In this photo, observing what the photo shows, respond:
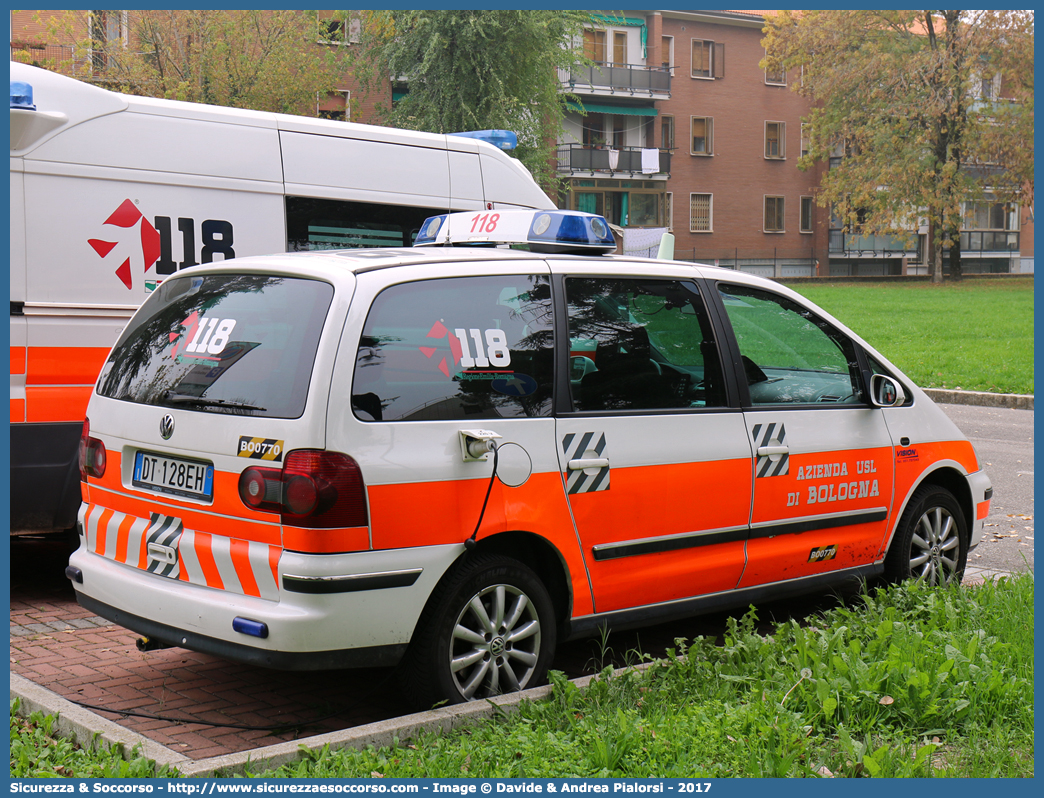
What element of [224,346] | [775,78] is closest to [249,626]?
[224,346]

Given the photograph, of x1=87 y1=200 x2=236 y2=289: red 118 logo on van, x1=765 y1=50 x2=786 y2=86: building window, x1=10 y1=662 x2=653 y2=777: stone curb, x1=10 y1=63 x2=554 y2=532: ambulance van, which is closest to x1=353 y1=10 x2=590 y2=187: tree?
x1=10 y1=63 x2=554 y2=532: ambulance van

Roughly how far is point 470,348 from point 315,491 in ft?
2.86

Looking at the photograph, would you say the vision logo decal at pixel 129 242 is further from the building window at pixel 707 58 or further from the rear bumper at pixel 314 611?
the building window at pixel 707 58

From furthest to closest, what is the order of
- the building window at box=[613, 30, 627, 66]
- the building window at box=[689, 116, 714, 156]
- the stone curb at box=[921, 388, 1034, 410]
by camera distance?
the building window at box=[689, 116, 714, 156] → the building window at box=[613, 30, 627, 66] → the stone curb at box=[921, 388, 1034, 410]

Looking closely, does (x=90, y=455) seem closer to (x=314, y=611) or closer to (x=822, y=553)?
(x=314, y=611)

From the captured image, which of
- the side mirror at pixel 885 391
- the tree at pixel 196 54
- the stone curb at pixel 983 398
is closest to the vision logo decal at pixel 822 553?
the side mirror at pixel 885 391

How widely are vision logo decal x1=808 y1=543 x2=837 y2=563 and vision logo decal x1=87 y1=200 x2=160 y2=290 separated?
12.6 feet

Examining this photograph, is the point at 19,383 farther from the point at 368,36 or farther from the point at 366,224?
the point at 368,36

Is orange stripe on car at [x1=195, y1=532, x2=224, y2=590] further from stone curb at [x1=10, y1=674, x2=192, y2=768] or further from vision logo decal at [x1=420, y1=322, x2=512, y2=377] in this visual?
vision logo decal at [x1=420, y1=322, x2=512, y2=377]

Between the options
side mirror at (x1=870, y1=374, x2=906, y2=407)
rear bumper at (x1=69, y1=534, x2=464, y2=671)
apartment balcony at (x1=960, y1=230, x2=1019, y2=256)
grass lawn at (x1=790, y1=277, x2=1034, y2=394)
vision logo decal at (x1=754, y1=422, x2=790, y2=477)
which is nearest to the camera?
rear bumper at (x1=69, y1=534, x2=464, y2=671)

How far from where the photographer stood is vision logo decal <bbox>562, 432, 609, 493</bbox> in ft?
14.5

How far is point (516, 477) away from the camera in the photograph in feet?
13.9

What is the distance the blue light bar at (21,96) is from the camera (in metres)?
5.69

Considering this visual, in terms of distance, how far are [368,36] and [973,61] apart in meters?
27.4
